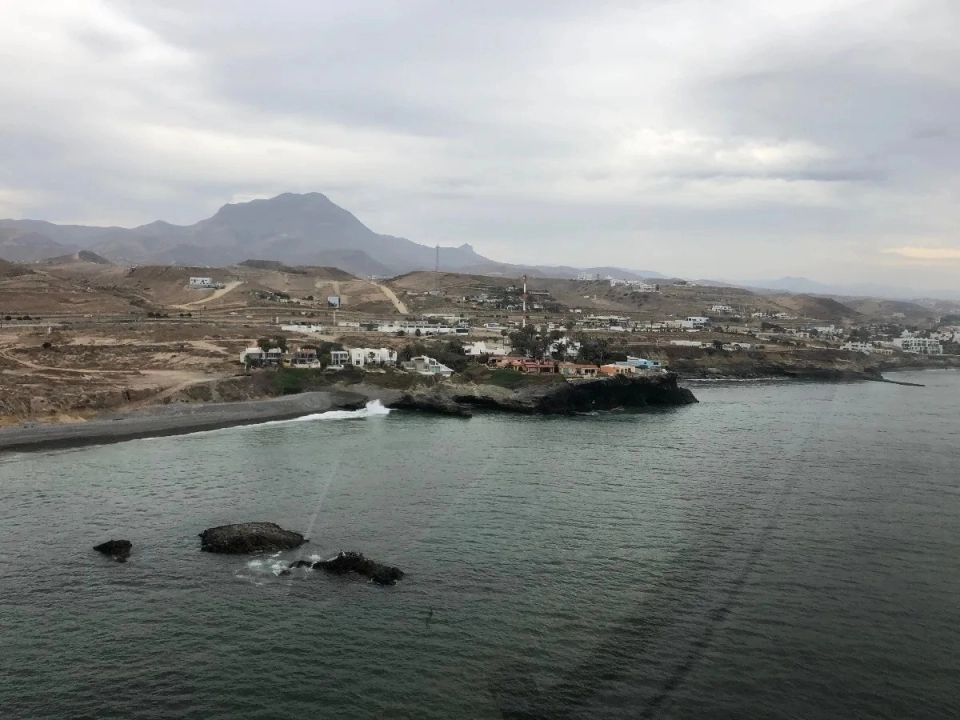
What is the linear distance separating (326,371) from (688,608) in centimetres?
4236

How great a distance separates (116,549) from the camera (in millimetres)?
22016

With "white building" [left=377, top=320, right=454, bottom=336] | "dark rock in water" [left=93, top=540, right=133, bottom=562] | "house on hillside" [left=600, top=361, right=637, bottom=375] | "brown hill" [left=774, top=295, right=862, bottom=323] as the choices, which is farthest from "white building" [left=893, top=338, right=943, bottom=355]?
"dark rock in water" [left=93, top=540, right=133, bottom=562]

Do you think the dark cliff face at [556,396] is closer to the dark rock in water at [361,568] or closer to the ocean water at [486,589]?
the ocean water at [486,589]

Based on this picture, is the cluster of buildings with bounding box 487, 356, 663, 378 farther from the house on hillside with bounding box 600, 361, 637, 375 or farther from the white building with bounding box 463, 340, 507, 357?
the white building with bounding box 463, 340, 507, 357

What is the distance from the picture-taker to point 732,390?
2844 inches

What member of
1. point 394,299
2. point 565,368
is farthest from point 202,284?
point 565,368

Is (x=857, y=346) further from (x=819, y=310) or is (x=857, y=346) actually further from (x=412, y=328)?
(x=412, y=328)

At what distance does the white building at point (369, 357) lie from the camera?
62.0m

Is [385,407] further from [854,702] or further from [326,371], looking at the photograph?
[854,702]

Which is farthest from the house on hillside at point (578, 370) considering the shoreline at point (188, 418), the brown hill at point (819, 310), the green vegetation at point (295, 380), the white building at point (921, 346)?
the brown hill at point (819, 310)

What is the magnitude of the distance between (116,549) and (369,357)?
4111cm

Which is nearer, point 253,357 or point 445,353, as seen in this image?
point 253,357

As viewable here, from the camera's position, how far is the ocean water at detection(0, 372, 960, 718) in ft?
49.8

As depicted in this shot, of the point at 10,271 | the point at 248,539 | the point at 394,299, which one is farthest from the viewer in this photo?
the point at 394,299
